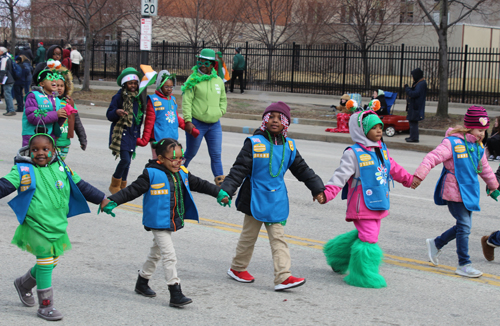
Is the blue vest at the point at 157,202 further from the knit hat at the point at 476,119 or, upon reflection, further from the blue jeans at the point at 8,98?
the blue jeans at the point at 8,98

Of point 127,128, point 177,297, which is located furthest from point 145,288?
point 127,128

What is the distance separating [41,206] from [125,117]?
4.09 metres

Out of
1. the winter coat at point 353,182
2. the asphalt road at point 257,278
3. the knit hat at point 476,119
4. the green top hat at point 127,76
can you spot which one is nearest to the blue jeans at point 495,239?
the asphalt road at point 257,278

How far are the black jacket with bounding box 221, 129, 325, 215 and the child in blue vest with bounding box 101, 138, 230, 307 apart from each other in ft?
1.46

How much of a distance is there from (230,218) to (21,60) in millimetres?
15766

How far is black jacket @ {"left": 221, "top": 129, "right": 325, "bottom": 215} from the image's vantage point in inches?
204

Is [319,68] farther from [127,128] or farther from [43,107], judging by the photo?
[43,107]

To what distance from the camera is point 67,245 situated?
4.58 metres

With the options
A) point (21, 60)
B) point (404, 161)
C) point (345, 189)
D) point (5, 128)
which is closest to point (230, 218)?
point (345, 189)

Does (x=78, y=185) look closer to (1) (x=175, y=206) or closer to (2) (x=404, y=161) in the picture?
(1) (x=175, y=206)

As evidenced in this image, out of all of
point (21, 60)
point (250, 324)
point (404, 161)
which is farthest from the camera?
point (21, 60)

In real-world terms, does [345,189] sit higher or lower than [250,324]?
higher

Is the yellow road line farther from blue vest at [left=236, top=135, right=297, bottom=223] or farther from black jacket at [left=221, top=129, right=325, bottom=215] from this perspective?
blue vest at [left=236, top=135, right=297, bottom=223]

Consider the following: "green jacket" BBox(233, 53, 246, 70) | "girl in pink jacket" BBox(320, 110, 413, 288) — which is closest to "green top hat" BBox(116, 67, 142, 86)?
"girl in pink jacket" BBox(320, 110, 413, 288)
